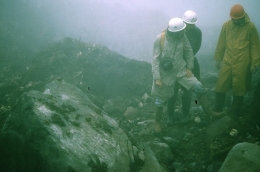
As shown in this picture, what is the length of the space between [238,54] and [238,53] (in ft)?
0.06

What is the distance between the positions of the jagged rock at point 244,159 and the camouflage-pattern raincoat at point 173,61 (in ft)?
5.14

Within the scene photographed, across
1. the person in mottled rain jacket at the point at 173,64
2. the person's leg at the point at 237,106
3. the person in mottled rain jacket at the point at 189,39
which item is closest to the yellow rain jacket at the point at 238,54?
the person's leg at the point at 237,106

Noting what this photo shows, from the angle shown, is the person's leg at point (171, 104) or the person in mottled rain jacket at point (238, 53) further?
the person's leg at point (171, 104)

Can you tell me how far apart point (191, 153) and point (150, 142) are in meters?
0.70

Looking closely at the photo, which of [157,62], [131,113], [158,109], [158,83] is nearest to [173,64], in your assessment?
[157,62]

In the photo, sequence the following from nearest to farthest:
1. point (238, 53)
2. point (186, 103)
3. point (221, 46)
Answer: point (238, 53)
point (221, 46)
point (186, 103)

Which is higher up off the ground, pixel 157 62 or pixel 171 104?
pixel 157 62

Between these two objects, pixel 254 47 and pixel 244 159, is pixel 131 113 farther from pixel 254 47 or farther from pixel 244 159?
pixel 244 159

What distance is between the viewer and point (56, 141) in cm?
227

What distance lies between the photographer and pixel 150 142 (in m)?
3.61

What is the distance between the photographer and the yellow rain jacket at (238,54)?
3.58m

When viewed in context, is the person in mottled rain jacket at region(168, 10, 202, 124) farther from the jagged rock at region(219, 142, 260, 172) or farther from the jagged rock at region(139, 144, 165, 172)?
the jagged rock at region(219, 142, 260, 172)

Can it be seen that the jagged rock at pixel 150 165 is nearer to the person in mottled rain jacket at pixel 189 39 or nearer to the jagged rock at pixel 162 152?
the jagged rock at pixel 162 152

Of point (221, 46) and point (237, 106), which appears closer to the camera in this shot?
point (237, 106)
